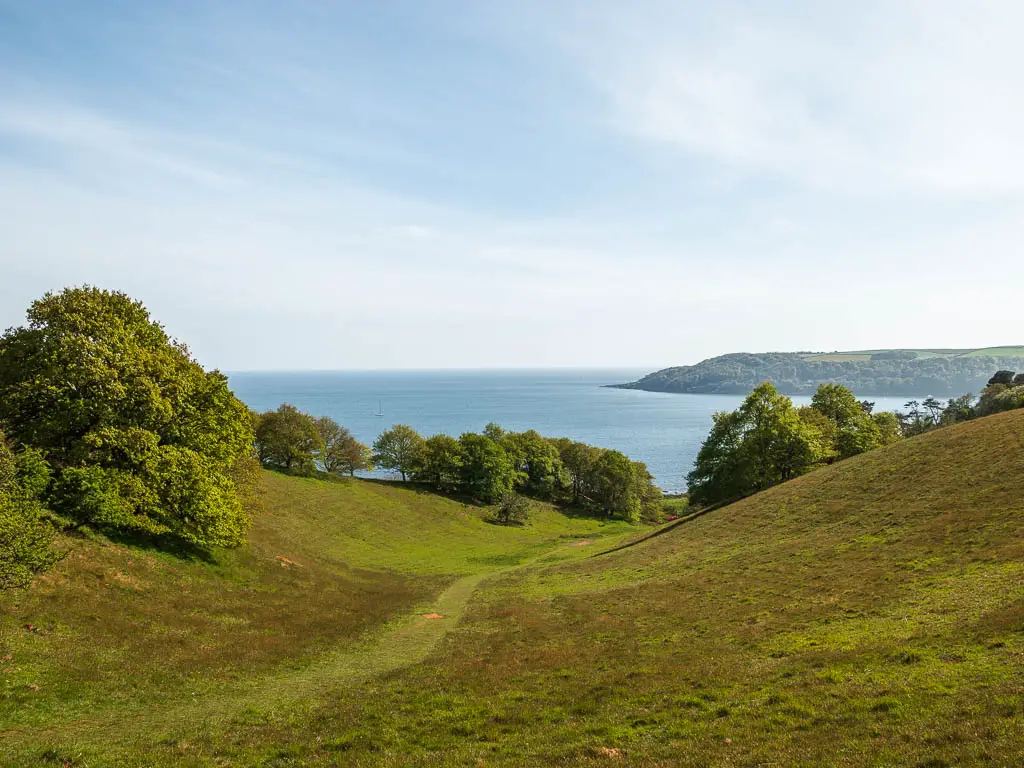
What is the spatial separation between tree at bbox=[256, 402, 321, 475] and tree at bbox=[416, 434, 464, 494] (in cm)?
2343

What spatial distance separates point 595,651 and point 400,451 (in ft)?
296

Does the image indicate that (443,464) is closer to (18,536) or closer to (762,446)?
(762,446)

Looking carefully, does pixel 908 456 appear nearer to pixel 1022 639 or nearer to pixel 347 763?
pixel 1022 639

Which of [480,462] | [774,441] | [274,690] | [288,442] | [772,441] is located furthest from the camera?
[480,462]

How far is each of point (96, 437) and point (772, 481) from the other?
70.4m

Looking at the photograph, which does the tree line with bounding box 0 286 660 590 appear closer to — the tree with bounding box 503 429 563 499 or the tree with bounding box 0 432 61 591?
the tree with bounding box 0 432 61 591

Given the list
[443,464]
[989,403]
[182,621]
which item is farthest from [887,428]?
[182,621]

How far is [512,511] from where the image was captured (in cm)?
9544

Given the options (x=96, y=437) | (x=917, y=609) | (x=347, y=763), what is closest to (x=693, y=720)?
(x=347, y=763)

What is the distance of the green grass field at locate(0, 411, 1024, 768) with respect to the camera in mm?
12914

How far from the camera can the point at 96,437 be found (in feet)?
98.9

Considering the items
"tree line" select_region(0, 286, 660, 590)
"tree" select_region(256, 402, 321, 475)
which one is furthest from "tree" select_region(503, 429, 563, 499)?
"tree line" select_region(0, 286, 660, 590)

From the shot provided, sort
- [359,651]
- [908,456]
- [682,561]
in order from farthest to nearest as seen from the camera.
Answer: [908,456] < [682,561] < [359,651]

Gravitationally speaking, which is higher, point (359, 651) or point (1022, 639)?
point (1022, 639)
